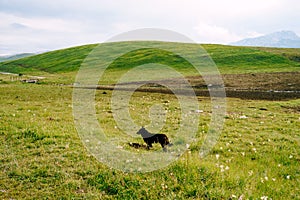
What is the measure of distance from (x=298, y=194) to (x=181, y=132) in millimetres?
7517

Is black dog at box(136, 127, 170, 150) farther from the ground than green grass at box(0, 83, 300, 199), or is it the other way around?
black dog at box(136, 127, 170, 150)

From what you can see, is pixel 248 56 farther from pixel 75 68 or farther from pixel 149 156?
pixel 149 156

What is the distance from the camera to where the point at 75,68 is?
109m

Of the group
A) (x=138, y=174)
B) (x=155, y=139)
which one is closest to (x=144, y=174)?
(x=138, y=174)

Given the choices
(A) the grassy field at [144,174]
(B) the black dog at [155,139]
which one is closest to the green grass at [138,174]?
(A) the grassy field at [144,174]

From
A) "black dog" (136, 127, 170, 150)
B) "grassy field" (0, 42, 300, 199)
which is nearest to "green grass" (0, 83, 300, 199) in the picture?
"grassy field" (0, 42, 300, 199)

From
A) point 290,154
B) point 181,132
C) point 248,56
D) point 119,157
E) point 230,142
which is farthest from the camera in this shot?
point 248,56

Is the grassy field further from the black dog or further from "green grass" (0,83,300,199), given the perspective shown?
the black dog

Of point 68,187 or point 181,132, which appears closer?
point 68,187

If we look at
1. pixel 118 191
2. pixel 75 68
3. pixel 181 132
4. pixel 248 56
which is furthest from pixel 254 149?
pixel 75 68

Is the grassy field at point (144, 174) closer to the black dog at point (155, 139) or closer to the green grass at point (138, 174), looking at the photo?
the green grass at point (138, 174)

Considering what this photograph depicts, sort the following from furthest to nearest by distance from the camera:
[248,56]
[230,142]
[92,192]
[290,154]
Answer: [248,56] → [230,142] → [290,154] → [92,192]

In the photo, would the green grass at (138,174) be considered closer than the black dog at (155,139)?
Yes

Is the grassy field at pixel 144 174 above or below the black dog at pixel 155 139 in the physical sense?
below
